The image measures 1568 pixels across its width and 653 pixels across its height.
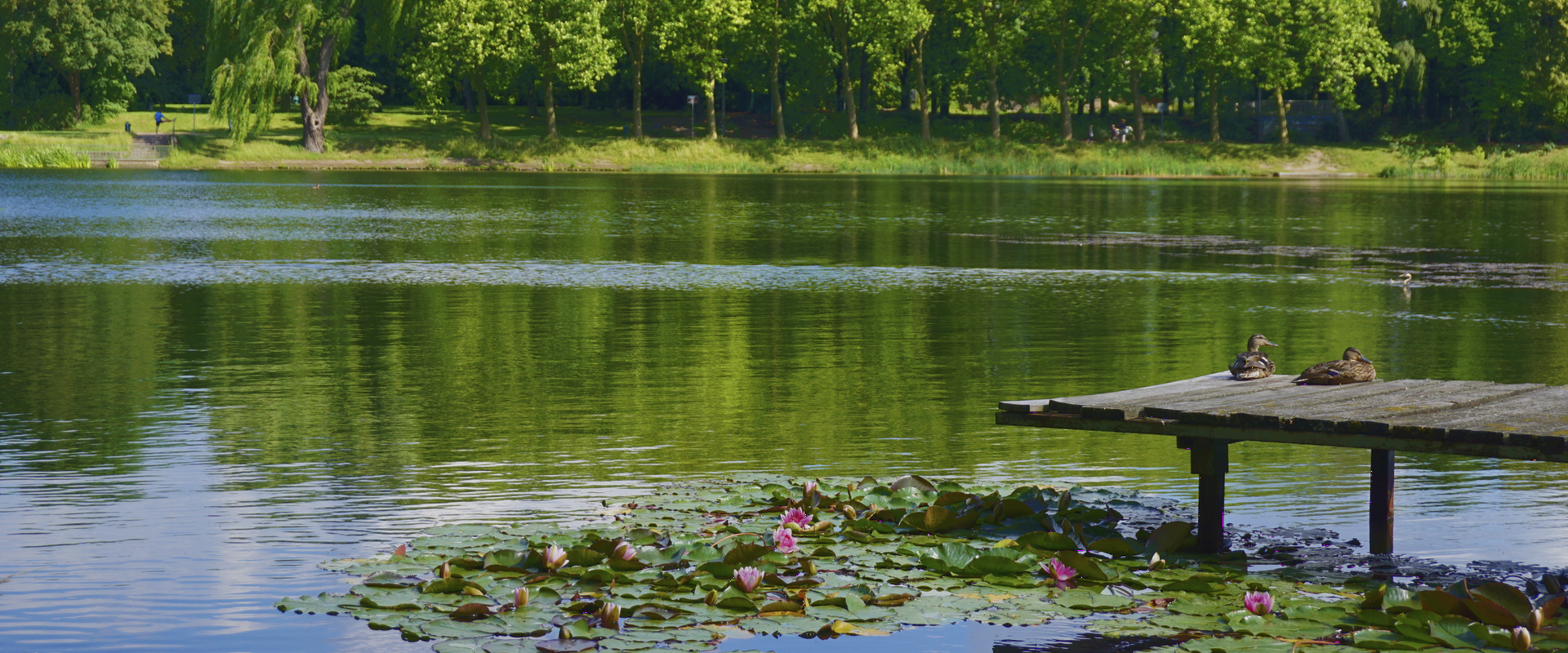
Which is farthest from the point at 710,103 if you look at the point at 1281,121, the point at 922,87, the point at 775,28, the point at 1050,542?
the point at 1050,542

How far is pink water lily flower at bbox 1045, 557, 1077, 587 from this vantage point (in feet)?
27.9

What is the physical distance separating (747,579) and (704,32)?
8726cm

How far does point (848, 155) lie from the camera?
305 ft

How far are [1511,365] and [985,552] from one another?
11770 millimetres

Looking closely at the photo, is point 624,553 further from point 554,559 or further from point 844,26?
point 844,26

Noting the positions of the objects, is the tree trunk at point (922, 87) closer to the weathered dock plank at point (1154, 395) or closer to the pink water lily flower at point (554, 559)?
the weathered dock plank at point (1154, 395)

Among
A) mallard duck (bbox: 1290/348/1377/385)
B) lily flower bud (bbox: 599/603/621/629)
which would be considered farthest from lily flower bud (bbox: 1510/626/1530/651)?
lily flower bud (bbox: 599/603/621/629)

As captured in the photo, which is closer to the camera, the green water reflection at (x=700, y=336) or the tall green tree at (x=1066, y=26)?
the green water reflection at (x=700, y=336)

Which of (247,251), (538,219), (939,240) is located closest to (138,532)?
(247,251)

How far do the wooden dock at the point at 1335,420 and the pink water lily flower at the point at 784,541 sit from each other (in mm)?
1538

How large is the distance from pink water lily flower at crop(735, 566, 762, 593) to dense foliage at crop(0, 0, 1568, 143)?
77.6 metres

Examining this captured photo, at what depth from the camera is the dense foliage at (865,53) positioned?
3543 inches

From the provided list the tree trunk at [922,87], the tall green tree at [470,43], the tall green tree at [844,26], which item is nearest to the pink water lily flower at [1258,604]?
the tall green tree at [470,43]

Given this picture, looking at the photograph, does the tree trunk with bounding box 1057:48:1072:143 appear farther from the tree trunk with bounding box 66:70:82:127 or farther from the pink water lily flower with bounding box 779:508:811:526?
the pink water lily flower with bounding box 779:508:811:526
